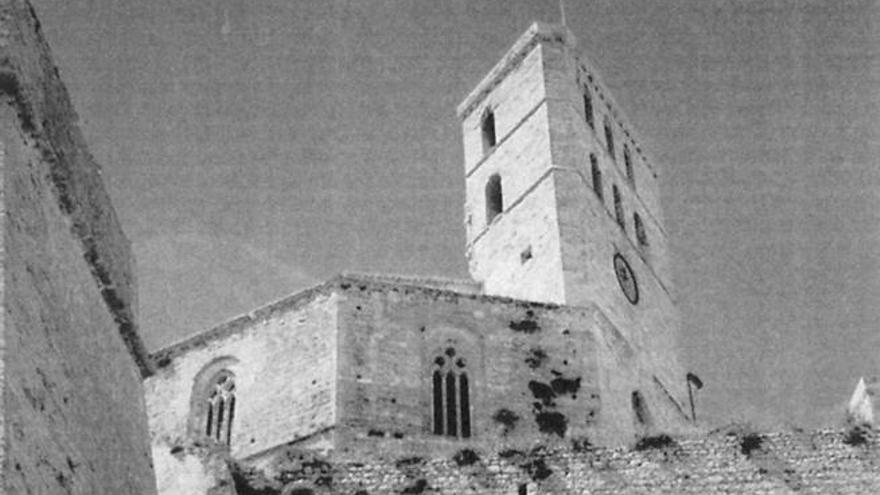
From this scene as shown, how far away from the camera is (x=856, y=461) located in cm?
1511

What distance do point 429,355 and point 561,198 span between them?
565 cm

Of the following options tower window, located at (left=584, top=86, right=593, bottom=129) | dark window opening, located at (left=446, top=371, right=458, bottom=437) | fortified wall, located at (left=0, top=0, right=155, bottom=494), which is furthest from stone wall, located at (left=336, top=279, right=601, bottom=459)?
fortified wall, located at (left=0, top=0, right=155, bottom=494)

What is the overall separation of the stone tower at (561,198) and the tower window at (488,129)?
0.03 m

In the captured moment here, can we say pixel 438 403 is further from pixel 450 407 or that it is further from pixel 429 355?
pixel 429 355

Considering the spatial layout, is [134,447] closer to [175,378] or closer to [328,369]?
[328,369]

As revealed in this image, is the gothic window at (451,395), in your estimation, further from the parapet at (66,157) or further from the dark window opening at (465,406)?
the parapet at (66,157)

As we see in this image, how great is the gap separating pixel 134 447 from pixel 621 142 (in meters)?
23.2

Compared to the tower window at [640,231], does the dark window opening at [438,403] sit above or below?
below

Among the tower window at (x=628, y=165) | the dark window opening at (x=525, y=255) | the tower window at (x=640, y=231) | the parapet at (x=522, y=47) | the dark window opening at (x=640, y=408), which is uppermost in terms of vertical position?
the parapet at (x=522, y=47)

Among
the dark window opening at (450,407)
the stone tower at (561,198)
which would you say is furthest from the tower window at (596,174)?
the dark window opening at (450,407)

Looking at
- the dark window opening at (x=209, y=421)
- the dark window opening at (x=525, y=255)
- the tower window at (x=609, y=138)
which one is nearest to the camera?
the dark window opening at (x=209, y=421)

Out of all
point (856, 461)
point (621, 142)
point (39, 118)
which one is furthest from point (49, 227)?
point (621, 142)

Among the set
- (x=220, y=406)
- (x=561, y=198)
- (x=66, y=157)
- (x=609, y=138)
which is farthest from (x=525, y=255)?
(x=66, y=157)

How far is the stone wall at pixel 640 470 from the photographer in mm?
15031
